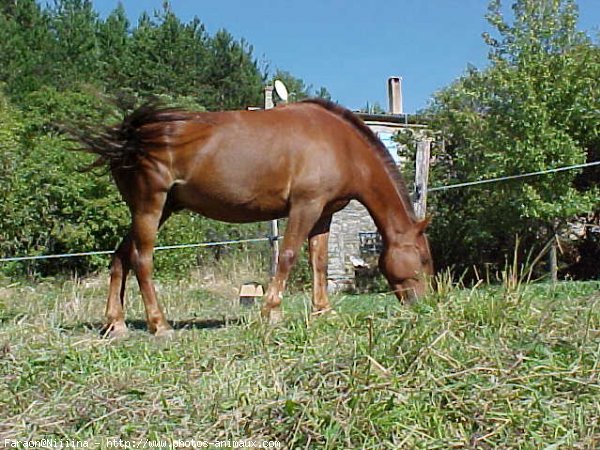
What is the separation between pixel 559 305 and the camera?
453 centimetres

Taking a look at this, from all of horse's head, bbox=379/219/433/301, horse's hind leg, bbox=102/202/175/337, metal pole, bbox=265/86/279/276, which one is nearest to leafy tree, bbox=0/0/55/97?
metal pole, bbox=265/86/279/276

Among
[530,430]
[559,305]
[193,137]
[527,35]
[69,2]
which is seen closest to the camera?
[530,430]

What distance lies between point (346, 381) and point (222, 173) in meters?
2.50

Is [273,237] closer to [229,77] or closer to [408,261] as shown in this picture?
[408,261]

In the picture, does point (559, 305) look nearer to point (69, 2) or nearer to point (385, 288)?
point (385, 288)

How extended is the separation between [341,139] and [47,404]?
120 inches

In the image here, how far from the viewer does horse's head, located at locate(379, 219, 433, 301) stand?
583 centimetres

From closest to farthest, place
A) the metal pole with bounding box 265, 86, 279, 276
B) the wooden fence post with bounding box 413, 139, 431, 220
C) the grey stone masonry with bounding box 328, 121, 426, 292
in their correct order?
the wooden fence post with bounding box 413, 139, 431, 220 < the metal pole with bounding box 265, 86, 279, 276 < the grey stone masonry with bounding box 328, 121, 426, 292

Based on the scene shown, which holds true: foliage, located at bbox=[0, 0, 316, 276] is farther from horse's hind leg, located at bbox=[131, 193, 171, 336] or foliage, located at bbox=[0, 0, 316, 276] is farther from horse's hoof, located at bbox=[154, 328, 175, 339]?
horse's hoof, located at bbox=[154, 328, 175, 339]

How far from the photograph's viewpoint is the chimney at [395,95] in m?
29.2

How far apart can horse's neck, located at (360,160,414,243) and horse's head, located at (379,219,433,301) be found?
0.06 metres

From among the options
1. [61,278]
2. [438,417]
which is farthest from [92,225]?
[438,417]

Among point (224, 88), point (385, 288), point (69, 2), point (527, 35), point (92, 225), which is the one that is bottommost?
point (385, 288)

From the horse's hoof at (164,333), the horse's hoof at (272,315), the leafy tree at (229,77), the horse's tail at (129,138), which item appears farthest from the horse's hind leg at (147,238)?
the leafy tree at (229,77)
